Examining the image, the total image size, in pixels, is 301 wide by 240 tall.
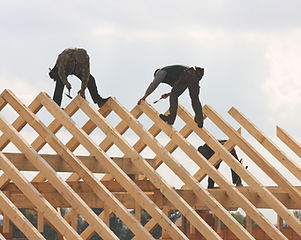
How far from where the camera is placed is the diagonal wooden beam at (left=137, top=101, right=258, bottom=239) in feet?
42.3

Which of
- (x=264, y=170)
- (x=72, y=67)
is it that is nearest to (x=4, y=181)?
(x=72, y=67)

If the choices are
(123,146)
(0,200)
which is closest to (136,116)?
(123,146)

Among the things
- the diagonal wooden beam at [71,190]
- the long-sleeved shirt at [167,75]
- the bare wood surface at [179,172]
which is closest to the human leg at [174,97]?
the long-sleeved shirt at [167,75]

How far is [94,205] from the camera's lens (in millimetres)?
13914

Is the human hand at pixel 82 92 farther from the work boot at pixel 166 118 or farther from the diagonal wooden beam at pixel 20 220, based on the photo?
the diagonal wooden beam at pixel 20 220

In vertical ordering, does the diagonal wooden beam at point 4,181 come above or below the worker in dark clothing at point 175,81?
below

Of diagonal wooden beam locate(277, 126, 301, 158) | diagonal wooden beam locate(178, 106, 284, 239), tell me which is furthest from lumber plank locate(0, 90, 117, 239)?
diagonal wooden beam locate(277, 126, 301, 158)

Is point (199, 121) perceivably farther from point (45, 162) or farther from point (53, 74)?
point (45, 162)

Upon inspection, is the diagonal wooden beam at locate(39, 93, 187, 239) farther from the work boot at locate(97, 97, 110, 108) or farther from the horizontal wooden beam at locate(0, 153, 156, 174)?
the work boot at locate(97, 97, 110, 108)

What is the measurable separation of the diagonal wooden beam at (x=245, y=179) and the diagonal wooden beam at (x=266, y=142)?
3.44 feet

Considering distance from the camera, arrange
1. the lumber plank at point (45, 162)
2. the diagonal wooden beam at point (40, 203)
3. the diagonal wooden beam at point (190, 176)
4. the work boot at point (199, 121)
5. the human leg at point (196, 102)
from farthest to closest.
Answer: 1. the work boot at point (199, 121)
2. the human leg at point (196, 102)
3. the diagonal wooden beam at point (190, 176)
4. the lumber plank at point (45, 162)
5. the diagonal wooden beam at point (40, 203)

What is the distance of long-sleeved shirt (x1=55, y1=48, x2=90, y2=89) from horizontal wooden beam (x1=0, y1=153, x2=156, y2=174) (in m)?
1.28

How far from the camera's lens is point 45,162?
12062 mm

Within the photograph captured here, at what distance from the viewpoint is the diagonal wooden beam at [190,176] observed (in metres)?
12.9
